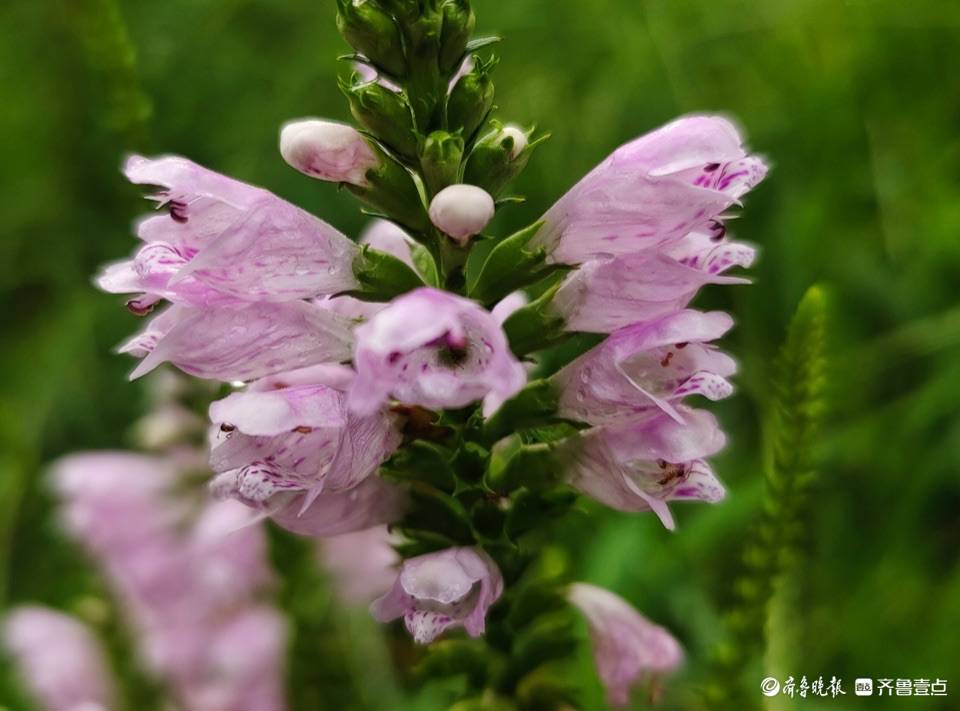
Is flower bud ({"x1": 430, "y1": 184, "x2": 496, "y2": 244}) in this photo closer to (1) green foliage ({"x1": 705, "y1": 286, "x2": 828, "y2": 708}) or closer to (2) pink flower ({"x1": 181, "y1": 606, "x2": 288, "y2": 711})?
(1) green foliage ({"x1": 705, "y1": 286, "x2": 828, "y2": 708})

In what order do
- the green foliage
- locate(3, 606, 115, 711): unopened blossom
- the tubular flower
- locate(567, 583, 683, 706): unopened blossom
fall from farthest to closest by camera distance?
locate(3, 606, 115, 711): unopened blossom, the tubular flower, locate(567, 583, 683, 706): unopened blossom, the green foliage

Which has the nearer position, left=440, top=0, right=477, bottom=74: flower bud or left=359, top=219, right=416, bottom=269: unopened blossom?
left=440, top=0, right=477, bottom=74: flower bud

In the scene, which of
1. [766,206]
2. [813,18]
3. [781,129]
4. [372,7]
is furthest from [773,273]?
[372,7]

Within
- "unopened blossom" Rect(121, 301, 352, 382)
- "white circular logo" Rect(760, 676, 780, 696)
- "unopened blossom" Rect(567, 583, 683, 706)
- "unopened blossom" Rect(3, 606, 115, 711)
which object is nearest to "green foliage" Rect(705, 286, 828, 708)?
"unopened blossom" Rect(567, 583, 683, 706)

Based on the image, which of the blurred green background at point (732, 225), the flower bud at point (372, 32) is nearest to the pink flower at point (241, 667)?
the blurred green background at point (732, 225)

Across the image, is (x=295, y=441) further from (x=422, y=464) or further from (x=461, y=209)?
(x=461, y=209)
